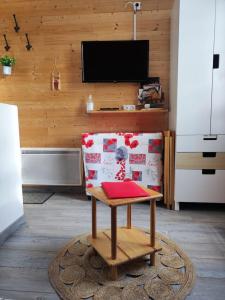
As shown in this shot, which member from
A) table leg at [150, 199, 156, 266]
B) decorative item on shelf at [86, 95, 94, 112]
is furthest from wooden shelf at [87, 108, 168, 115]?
table leg at [150, 199, 156, 266]

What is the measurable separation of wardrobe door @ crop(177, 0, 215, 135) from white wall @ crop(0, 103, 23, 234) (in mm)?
1528

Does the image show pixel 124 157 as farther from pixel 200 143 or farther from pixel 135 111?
pixel 200 143

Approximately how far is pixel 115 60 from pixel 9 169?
1698 mm

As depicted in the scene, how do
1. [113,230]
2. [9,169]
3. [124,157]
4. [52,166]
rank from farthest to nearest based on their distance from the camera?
[52,166], [124,157], [9,169], [113,230]

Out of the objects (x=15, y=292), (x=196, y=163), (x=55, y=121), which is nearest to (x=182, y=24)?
(x=196, y=163)

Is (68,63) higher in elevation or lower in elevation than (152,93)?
higher

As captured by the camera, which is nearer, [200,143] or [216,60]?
[216,60]

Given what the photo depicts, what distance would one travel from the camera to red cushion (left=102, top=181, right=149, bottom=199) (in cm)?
145

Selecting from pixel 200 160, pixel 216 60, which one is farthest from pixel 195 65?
pixel 200 160

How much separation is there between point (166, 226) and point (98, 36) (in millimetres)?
2259

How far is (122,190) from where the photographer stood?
4.99 feet

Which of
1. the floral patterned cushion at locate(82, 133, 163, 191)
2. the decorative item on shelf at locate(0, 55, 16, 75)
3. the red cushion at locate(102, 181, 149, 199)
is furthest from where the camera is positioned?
the decorative item on shelf at locate(0, 55, 16, 75)

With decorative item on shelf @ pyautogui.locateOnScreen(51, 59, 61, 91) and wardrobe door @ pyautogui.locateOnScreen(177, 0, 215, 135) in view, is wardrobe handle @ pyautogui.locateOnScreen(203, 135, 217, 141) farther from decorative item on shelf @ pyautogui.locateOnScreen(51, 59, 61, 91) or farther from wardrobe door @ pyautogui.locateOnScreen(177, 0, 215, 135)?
decorative item on shelf @ pyautogui.locateOnScreen(51, 59, 61, 91)

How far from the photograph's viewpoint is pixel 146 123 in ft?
9.82
